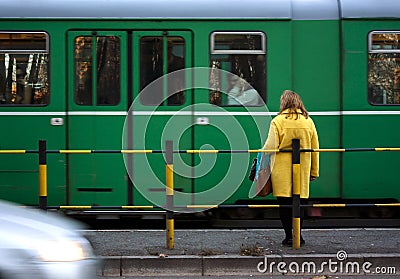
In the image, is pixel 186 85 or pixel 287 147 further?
pixel 186 85

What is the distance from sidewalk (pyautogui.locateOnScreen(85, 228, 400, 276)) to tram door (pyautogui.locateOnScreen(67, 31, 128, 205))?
1619mm

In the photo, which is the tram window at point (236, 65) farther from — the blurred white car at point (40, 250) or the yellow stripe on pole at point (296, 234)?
the blurred white car at point (40, 250)

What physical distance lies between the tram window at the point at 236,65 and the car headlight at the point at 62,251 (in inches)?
229

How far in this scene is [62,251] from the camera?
19.3 ft

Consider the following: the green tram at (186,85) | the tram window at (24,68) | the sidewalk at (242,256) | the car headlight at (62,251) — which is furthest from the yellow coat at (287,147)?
the car headlight at (62,251)

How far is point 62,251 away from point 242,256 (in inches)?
133

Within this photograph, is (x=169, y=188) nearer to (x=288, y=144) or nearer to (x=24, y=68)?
(x=288, y=144)

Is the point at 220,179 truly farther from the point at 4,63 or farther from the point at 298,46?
the point at 4,63

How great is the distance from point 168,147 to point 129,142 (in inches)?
93.6

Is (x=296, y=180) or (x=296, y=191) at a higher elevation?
(x=296, y=180)

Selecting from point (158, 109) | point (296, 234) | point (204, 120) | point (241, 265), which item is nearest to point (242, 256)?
point (241, 265)

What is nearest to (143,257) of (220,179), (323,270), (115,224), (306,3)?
(323,270)

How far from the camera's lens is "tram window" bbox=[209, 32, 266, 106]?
38.3 ft

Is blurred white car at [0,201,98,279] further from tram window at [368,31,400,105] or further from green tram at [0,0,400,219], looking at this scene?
tram window at [368,31,400,105]
